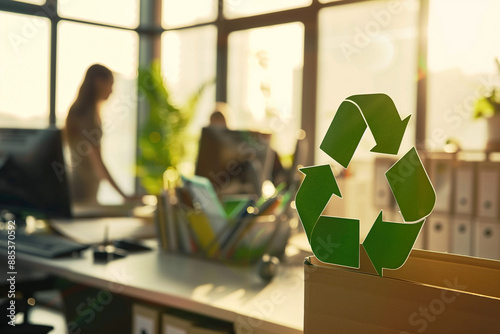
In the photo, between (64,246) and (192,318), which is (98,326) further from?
(192,318)

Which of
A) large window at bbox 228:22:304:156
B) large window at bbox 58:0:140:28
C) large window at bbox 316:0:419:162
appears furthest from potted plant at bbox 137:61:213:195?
large window at bbox 316:0:419:162

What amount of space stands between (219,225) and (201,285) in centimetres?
29

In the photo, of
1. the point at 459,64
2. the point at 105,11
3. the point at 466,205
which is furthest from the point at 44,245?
the point at 105,11

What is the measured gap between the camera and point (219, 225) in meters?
1.58

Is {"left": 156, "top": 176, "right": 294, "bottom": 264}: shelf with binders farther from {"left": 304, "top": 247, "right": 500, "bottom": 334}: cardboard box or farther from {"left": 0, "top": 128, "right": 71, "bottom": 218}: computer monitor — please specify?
{"left": 304, "top": 247, "right": 500, "bottom": 334}: cardboard box

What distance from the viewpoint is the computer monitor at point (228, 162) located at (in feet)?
7.43

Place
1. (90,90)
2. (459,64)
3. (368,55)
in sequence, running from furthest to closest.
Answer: (368,55)
(459,64)
(90,90)

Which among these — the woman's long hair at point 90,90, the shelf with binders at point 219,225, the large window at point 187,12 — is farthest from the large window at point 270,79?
the shelf with binders at point 219,225

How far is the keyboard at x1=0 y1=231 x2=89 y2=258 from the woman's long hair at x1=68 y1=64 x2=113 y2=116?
153 centimetres

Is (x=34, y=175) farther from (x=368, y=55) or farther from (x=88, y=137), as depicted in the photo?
(x=368, y=55)

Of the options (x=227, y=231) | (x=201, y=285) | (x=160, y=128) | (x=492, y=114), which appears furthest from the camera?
(x=160, y=128)

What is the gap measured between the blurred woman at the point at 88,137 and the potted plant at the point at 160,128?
1.81 meters

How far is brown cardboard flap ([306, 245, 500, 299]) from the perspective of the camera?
713 mm

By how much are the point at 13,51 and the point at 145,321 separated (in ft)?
14.4
